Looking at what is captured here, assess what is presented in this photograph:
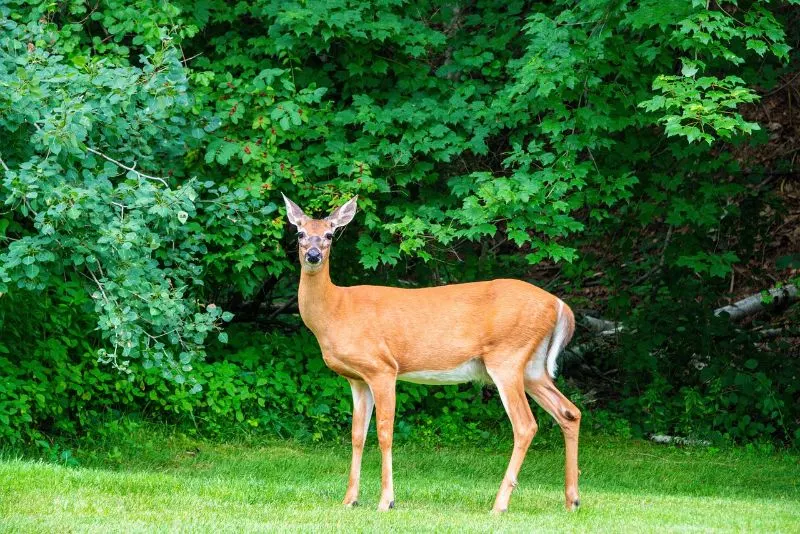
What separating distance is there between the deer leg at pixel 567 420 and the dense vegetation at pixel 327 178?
5.55ft

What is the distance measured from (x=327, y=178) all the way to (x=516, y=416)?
3.59 metres

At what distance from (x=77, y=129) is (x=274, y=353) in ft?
15.4

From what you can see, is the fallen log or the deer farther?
the fallen log

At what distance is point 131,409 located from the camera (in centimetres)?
1077

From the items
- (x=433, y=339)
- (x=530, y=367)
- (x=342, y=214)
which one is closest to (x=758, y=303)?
(x=530, y=367)

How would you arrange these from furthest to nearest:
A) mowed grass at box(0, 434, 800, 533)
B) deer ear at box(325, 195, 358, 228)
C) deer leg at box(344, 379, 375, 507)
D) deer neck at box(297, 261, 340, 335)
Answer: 1. deer ear at box(325, 195, 358, 228)
2. deer neck at box(297, 261, 340, 335)
3. deer leg at box(344, 379, 375, 507)
4. mowed grass at box(0, 434, 800, 533)

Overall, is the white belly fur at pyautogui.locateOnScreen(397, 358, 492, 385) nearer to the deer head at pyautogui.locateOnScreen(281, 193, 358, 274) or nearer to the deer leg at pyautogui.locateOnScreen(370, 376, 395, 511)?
the deer leg at pyautogui.locateOnScreen(370, 376, 395, 511)

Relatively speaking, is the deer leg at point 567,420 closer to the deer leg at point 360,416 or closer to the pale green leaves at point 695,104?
the deer leg at point 360,416

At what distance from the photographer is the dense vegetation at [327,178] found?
26.4 ft

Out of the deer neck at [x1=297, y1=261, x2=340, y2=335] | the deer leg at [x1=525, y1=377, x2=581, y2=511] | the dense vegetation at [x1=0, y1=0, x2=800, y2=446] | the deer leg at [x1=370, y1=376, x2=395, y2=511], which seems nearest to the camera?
the deer leg at [x1=370, y1=376, x2=395, y2=511]

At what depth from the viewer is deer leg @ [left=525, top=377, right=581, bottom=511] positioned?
24.3ft

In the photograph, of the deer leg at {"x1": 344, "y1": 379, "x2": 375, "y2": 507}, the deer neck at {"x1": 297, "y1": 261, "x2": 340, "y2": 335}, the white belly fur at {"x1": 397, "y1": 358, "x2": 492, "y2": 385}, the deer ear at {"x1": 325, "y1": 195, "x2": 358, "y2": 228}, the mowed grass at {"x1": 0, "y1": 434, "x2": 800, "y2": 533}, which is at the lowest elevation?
the mowed grass at {"x1": 0, "y1": 434, "x2": 800, "y2": 533}

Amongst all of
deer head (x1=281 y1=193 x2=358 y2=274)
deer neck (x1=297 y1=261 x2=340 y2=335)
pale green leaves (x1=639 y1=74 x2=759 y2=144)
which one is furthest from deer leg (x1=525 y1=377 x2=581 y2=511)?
pale green leaves (x1=639 y1=74 x2=759 y2=144)

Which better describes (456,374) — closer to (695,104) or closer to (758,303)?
(695,104)
